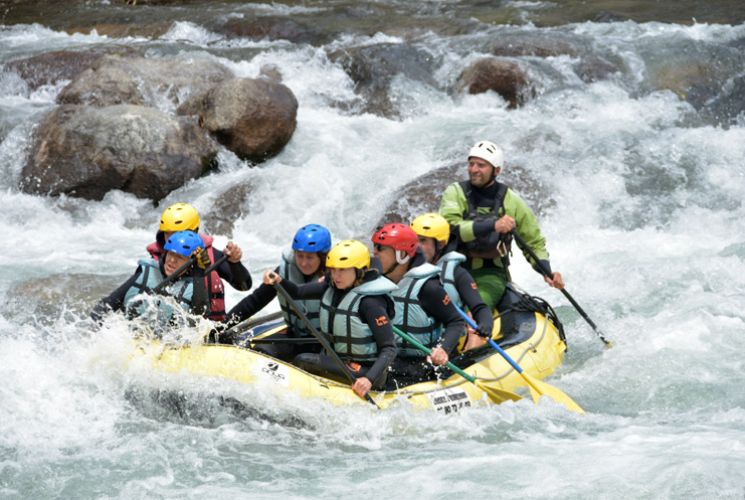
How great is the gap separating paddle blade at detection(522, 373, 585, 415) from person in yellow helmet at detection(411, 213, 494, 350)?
0.41 meters

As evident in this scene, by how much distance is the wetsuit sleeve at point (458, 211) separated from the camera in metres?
7.30

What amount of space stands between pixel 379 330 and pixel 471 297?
100 cm

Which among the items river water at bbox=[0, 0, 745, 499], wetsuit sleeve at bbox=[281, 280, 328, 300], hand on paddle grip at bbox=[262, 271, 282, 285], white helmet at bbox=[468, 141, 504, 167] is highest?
white helmet at bbox=[468, 141, 504, 167]

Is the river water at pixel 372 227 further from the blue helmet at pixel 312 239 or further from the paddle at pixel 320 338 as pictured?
the blue helmet at pixel 312 239

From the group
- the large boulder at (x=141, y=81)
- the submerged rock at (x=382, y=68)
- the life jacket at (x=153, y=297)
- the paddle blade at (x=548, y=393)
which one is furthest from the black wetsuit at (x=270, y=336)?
the submerged rock at (x=382, y=68)

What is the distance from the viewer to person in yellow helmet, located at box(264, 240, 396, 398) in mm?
6105

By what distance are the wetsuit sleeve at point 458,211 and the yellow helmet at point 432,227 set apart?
360 millimetres

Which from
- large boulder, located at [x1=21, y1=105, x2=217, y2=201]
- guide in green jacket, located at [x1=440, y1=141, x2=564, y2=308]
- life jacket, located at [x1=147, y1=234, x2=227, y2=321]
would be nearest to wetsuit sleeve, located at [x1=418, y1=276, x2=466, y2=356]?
guide in green jacket, located at [x1=440, y1=141, x2=564, y2=308]

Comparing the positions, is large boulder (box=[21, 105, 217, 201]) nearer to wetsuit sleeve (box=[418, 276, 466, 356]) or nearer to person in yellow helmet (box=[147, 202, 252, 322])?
person in yellow helmet (box=[147, 202, 252, 322])

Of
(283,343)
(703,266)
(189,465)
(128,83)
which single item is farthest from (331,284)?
(128,83)

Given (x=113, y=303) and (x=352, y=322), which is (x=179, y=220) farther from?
(x=352, y=322)

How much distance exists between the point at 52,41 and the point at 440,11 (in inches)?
241

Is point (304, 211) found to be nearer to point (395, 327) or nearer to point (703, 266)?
point (703, 266)

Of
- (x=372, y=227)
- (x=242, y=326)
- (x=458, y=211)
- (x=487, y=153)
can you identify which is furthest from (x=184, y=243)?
(x=372, y=227)
